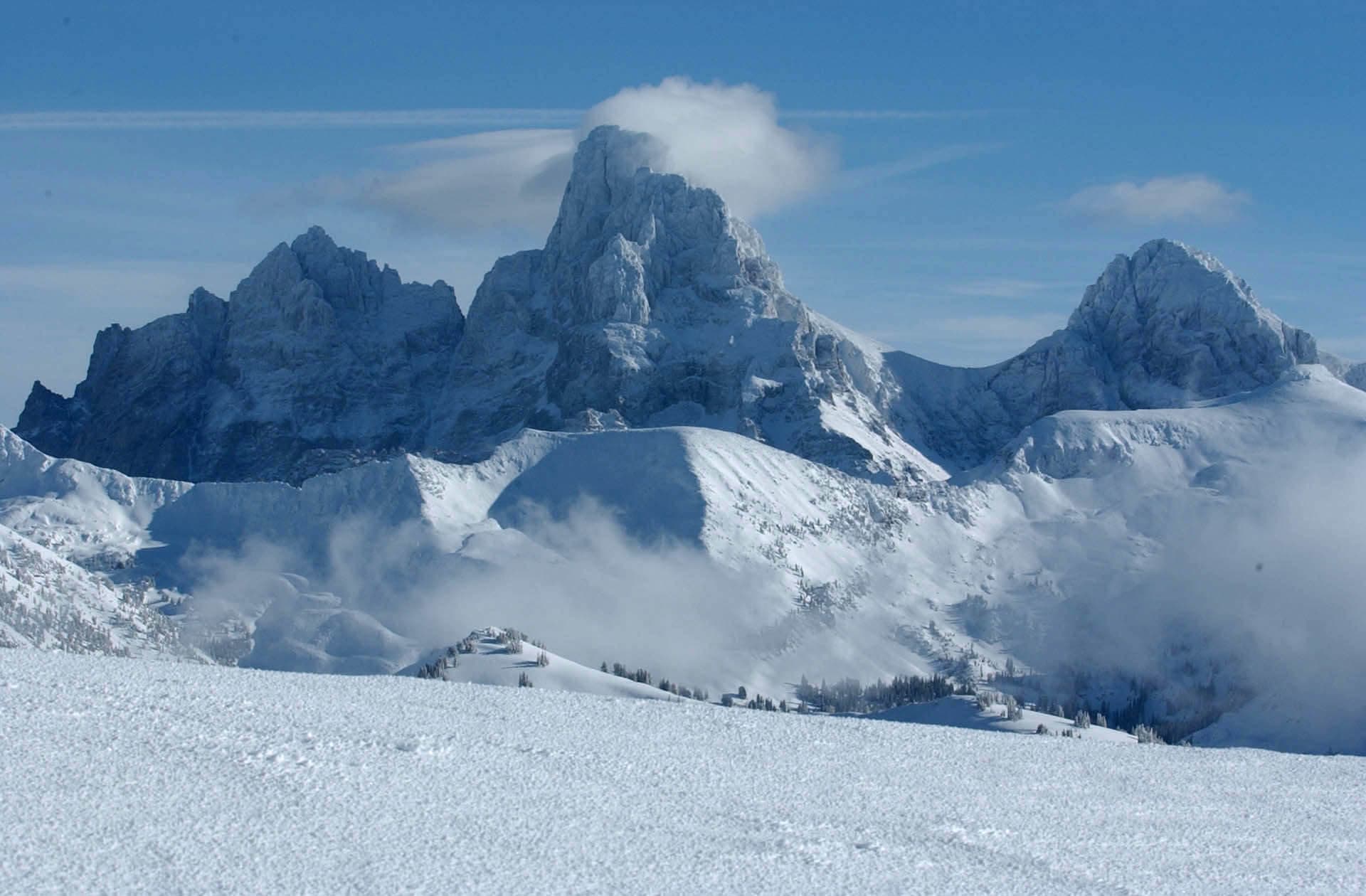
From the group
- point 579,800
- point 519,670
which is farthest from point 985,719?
point 579,800

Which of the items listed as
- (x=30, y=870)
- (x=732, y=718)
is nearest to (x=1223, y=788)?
(x=732, y=718)

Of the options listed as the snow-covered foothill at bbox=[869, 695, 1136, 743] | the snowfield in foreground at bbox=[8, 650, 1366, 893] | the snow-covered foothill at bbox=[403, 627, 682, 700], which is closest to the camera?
the snowfield in foreground at bbox=[8, 650, 1366, 893]

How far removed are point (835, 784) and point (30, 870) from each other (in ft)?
96.1

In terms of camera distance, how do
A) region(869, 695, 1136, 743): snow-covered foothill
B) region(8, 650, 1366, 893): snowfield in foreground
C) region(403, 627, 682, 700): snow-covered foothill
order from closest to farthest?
region(8, 650, 1366, 893): snowfield in foreground
region(403, 627, 682, 700): snow-covered foothill
region(869, 695, 1136, 743): snow-covered foothill

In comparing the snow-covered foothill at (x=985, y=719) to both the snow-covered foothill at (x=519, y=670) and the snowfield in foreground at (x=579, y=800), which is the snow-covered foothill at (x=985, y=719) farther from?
the snowfield in foreground at (x=579, y=800)

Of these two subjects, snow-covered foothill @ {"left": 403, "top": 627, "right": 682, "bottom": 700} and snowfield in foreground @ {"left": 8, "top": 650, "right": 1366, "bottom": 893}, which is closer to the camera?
snowfield in foreground @ {"left": 8, "top": 650, "right": 1366, "bottom": 893}

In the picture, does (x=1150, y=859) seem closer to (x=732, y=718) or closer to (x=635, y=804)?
(x=635, y=804)

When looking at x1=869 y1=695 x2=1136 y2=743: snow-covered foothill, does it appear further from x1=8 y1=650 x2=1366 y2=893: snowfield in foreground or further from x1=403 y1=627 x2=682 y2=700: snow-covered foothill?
x1=8 y1=650 x2=1366 y2=893: snowfield in foreground

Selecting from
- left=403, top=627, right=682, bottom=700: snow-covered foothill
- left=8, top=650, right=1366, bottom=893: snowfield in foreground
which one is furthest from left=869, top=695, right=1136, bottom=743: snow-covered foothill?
left=8, top=650, right=1366, bottom=893: snowfield in foreground

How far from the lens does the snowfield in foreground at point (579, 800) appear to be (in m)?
48.8

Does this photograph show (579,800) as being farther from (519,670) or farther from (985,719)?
(985,719)

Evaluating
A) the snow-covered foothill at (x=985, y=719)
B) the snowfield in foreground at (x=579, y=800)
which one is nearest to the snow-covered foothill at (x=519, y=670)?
the snow-covered foothill at (x=985, y=719)

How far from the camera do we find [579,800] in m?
57.0

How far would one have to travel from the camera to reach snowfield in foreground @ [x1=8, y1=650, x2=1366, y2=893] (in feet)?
160
